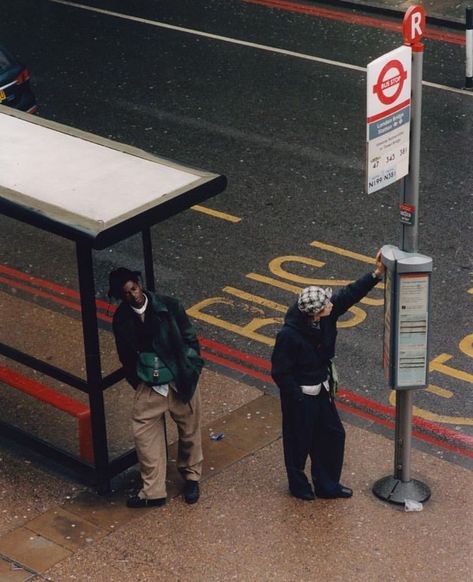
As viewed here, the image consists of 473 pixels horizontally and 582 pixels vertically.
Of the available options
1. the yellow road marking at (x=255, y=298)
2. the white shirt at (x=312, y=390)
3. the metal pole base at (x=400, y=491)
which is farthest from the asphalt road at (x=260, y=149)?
the white shirt at (x=312, y=390)

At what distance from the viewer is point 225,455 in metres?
9.71

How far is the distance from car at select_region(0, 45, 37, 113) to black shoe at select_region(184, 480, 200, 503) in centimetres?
711

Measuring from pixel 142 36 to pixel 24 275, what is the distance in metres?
7.53

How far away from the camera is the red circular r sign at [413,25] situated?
810 cm

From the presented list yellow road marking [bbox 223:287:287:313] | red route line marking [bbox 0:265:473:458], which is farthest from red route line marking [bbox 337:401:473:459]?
yellow road marking [bbox 223:287:287:313]

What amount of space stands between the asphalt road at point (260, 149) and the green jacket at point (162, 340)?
A: 1985mm

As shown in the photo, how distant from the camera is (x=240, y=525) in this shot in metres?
8.88

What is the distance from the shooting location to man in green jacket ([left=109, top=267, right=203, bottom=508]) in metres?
8.79

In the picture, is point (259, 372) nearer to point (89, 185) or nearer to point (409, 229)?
point (89, 185)

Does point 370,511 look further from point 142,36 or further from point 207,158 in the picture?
point 142,36

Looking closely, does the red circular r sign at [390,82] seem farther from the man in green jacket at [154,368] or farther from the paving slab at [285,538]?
the paving slab at [285,538]

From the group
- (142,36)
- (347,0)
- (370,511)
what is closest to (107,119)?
(142,36)

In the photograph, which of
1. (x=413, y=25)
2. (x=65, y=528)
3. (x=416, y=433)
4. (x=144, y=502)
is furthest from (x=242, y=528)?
(x=413, y=25)

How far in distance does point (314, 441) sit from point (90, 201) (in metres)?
2.16
